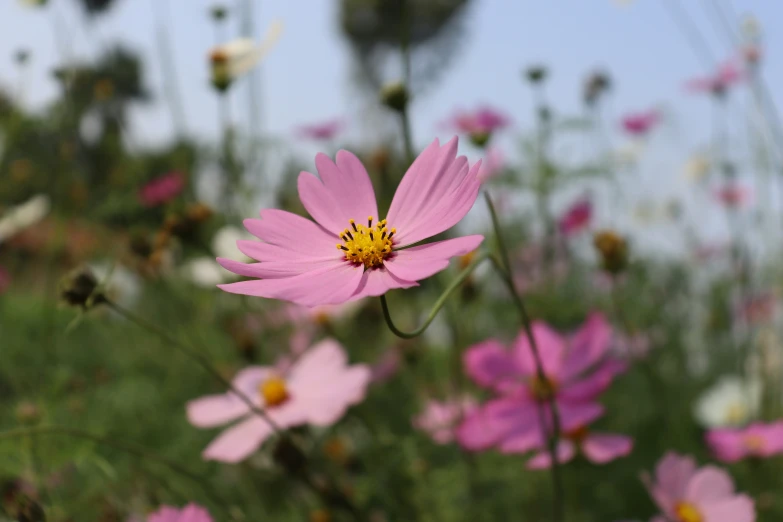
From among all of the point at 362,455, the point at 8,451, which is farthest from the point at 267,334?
the point at 8,451

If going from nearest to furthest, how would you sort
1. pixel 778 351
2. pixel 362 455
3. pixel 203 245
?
pixel 203 245
pixel 362 455
pixel 778 351

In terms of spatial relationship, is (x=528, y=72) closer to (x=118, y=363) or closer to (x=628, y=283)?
(x=628, y=283)

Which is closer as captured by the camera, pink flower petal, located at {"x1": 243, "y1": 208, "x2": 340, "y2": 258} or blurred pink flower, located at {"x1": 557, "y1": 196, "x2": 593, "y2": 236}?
pink flower petal, located at {"x1": 243, "y1": 208, "x2": 340, "y2": 258}

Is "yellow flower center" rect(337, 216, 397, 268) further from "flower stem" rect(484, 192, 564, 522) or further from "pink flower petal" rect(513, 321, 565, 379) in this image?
"pink flower petal" rect(513, 321, 565, 379)

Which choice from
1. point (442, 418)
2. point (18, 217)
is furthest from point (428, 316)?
point (18, 217)

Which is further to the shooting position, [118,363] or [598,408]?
[118,363]

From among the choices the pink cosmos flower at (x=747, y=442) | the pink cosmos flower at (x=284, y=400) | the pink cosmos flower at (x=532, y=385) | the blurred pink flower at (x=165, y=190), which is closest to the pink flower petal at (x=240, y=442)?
the pink cosmos flower at (x=284, y=400)

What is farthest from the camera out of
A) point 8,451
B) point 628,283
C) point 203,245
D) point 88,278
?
point 628,283

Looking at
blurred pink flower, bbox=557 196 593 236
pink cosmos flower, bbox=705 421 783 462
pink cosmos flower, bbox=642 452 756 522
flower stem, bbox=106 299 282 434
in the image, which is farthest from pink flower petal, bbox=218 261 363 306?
blurred pink flower, bbox=557 196 593 236

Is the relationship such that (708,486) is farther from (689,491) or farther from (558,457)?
(558,457)
